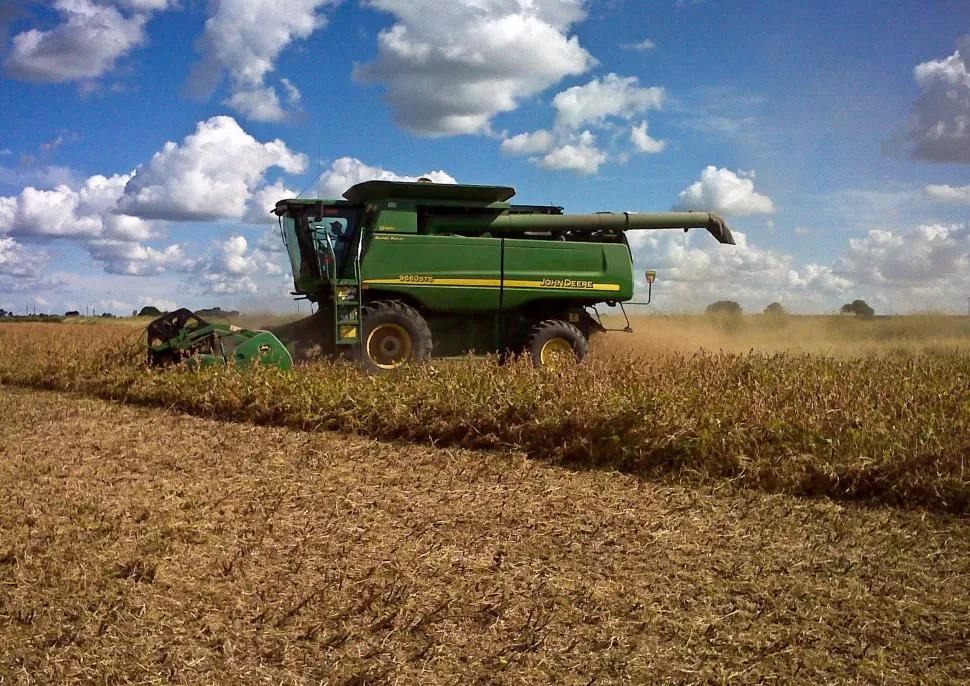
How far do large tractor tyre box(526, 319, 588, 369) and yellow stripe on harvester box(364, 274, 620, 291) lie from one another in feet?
1.47

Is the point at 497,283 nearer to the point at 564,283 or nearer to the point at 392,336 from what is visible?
the point at 564,283

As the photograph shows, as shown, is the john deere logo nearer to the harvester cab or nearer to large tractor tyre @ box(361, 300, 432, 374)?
the harvester cab

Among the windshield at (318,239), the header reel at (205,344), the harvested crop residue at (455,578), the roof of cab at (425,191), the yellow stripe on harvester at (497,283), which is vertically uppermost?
the roof of cab at (425,191)

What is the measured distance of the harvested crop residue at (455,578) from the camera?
8.61 ft

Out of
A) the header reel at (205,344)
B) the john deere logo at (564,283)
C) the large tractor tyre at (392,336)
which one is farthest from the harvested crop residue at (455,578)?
the john deere logo at (564,283)

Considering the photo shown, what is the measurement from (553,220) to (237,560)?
7.44 metres

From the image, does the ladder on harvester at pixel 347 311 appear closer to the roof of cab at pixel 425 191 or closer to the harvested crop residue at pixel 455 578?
the roof of cab at pixel 425 191

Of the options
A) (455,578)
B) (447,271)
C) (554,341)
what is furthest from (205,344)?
(455,578)

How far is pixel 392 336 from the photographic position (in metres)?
9.22

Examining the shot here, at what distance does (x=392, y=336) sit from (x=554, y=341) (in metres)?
1.93

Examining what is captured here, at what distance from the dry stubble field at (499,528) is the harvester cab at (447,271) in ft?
8.20

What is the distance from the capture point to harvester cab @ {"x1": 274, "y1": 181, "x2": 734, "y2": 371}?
920 centimetres

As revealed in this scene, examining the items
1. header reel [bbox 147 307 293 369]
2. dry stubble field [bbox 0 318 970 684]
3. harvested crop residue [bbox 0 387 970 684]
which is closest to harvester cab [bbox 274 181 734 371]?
header reel [bbox 147 307 293 369]

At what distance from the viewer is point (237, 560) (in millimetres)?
3410
